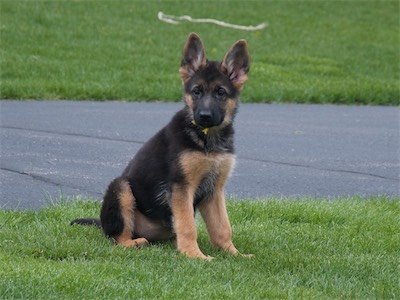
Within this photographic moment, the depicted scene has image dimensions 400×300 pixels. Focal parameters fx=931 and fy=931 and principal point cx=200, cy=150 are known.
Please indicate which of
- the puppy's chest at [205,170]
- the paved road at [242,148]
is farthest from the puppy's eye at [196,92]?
the paved road at [242,148]

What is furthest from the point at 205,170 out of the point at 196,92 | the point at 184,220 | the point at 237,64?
the point at 237,64

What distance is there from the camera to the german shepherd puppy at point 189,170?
650cm

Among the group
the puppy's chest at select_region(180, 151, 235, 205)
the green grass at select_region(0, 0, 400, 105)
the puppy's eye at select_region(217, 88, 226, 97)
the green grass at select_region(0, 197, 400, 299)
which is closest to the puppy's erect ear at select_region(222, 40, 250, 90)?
the puppy's eye at select_region(217, 88, 226, 97)

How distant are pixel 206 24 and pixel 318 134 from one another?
9765mm

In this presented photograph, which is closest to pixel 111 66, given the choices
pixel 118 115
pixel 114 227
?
pixel 118 115

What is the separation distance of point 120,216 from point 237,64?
54.7 inches

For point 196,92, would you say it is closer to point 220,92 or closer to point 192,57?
point 220,92

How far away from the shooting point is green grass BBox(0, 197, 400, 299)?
539cm

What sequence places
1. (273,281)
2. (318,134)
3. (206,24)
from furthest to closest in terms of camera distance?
(206,24) → (318,134) → (273,281)

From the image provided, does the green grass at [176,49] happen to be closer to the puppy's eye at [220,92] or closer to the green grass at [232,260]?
the green grass at [232,260]

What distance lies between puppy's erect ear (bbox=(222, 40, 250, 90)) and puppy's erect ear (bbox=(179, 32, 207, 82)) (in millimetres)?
171

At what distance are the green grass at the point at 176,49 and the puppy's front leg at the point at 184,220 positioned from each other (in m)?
8.53

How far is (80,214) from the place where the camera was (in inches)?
301

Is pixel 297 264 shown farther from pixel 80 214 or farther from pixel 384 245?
pixel 80 214
